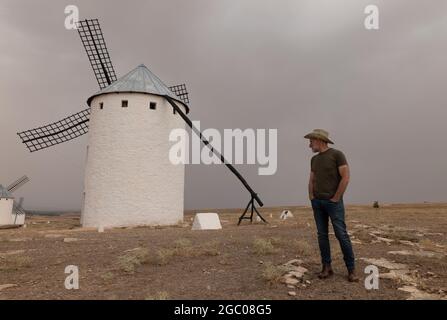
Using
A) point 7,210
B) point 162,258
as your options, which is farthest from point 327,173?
point 7,210

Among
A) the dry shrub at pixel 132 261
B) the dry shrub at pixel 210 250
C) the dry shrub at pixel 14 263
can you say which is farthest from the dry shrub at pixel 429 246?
the dry shrub at pixel 14 263

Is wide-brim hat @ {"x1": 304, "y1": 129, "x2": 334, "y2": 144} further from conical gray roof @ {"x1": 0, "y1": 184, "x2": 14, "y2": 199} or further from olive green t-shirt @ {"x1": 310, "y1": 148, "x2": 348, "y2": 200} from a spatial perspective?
conical gray roof @ {"x1": 0, "y1": 184, "x2": 14, "y2": 199}

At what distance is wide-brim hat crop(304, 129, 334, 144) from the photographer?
5578 mm

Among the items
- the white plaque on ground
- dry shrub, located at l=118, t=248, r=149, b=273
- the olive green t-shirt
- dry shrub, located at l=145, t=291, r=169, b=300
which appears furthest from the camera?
the white plaque on ground

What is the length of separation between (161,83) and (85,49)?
677 centimetres

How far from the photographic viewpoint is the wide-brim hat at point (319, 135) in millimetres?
5578

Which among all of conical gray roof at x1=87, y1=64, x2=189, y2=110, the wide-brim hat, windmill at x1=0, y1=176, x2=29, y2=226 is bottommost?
windmill at x1=0, y1=176, x2=29, y2=226

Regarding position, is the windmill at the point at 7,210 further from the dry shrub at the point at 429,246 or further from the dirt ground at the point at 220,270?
the dry shrub at the point at 429,246

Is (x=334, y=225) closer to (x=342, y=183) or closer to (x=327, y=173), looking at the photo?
(x=342, y=183)

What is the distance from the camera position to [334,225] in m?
5.30

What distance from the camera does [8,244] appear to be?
10.4 meters

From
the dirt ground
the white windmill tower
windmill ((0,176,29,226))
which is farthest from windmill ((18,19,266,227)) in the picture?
windmill ((0,176,29,226))

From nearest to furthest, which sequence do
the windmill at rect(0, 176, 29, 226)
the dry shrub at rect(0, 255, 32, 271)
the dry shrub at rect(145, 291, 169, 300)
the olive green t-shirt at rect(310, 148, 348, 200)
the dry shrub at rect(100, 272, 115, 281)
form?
the dry shrub at rect(145, 291, 169, 300)
the olive green t-shirt at rect(310, 148, 348, 200)
the dry shrub at rect(100, 272, 115, 281)
the dry shrub at rect(0, 255, 32, 271)
the windmill at rect(0, 176, 29, 226)
